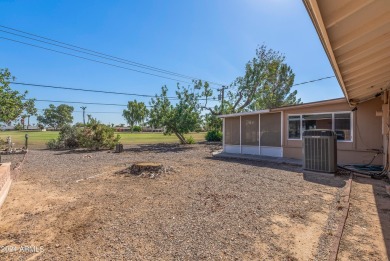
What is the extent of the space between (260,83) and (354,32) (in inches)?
871

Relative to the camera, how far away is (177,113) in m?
18.6

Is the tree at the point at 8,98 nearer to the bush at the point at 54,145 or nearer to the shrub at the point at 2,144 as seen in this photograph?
the shrub at the point at 2,144

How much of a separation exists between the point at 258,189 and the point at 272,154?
6.19 meters

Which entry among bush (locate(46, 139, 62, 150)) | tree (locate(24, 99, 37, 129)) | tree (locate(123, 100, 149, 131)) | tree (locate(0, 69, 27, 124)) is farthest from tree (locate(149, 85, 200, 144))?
tree (locate(123, 100, 149, 131))

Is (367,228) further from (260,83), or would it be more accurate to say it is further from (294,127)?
(260,83)

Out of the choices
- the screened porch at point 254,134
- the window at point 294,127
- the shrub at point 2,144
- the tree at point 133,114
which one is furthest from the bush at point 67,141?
the tree at point 133,114

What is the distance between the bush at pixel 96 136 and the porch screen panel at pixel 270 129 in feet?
36.2

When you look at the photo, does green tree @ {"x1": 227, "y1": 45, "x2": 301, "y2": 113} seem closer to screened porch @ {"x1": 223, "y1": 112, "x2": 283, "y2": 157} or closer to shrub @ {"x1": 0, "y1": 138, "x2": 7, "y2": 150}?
screened porch @ {"x1": 223, "y1": 112, "x2": 283, "y2": 157}

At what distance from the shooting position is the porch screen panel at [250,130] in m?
11.6

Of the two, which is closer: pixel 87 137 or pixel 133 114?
pixel 87 137

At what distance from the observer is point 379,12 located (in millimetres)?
2127

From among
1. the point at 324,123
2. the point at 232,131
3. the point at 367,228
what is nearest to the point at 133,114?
the point at 232,131

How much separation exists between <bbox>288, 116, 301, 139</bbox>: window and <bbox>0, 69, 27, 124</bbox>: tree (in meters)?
11.8

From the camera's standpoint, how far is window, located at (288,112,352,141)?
27.9 feet
